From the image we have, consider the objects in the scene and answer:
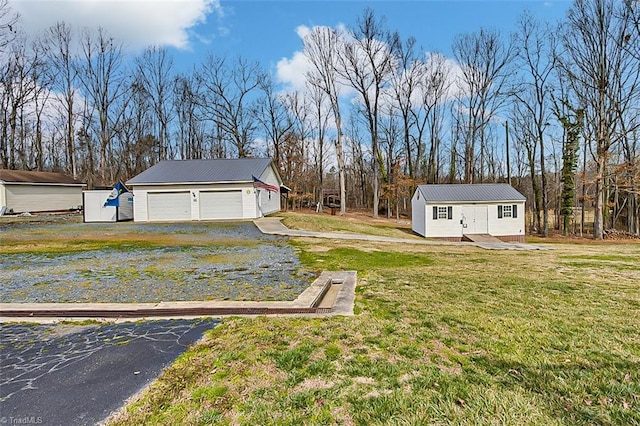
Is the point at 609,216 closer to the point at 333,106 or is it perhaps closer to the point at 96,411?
the point at 333,106

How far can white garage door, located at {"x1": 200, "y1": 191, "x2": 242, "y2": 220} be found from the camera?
20.7 metres

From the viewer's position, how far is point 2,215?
22.5 m

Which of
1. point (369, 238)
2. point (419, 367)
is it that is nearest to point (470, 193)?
point (369, 238)

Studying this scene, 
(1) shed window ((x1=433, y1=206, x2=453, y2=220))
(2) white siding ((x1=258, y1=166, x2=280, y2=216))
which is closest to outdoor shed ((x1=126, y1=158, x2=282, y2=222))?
(2) white siding ((x1=258, y1=166, x2=280, y2=216))

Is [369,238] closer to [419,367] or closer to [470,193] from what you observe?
[470,193]

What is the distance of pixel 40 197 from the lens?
25.0 metres

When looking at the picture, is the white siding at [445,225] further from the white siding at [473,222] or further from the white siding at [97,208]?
the white siding at [97,208]

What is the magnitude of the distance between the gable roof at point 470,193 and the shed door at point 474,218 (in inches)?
21.8

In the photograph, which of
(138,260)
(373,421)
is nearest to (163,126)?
(138,260)

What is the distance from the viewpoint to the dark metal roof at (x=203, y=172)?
20695 mm

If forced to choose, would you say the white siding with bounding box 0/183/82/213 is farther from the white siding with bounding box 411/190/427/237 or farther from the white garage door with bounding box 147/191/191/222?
the white siding with bounding box 411/190/427/237

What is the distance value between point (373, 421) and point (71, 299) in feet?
18.3

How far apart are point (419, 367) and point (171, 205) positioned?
67.4ft

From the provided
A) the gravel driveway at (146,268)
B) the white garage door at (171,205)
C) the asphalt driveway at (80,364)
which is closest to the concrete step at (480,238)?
the gravel driveway at (146,268)
